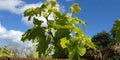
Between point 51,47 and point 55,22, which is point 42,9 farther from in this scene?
point 51,47

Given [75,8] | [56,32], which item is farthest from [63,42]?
[75,8]

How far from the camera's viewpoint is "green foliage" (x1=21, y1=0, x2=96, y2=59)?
14.3 feet

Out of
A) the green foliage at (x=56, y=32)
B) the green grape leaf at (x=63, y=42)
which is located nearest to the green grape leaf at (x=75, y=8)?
the green foliage at (x=56, y=32)

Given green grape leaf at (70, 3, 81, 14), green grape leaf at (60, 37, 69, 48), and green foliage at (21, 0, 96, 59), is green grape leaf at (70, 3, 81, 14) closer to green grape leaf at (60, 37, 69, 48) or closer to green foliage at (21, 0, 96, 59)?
green foliage at (21, 0, 96, 59)

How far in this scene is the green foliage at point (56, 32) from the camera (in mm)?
4353

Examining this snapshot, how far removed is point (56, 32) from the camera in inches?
177

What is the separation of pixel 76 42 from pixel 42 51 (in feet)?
2.27

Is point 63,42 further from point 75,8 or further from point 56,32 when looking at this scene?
point 75,8

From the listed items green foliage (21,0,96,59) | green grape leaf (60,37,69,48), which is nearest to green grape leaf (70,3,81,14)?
green foliage (21,0,96,59)

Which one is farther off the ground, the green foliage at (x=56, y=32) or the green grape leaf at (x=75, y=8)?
the green grape leaf at (x=75, y=8)

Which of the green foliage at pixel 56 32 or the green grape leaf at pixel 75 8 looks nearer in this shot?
the green foliage at pixel 56 32

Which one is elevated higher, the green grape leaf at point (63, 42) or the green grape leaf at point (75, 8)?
the green grape leaf at point (75, 8)

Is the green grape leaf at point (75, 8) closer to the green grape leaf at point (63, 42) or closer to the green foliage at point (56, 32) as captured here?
the green foliage at point (56, 32)

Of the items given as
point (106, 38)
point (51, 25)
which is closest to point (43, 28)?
point (51, 25)
